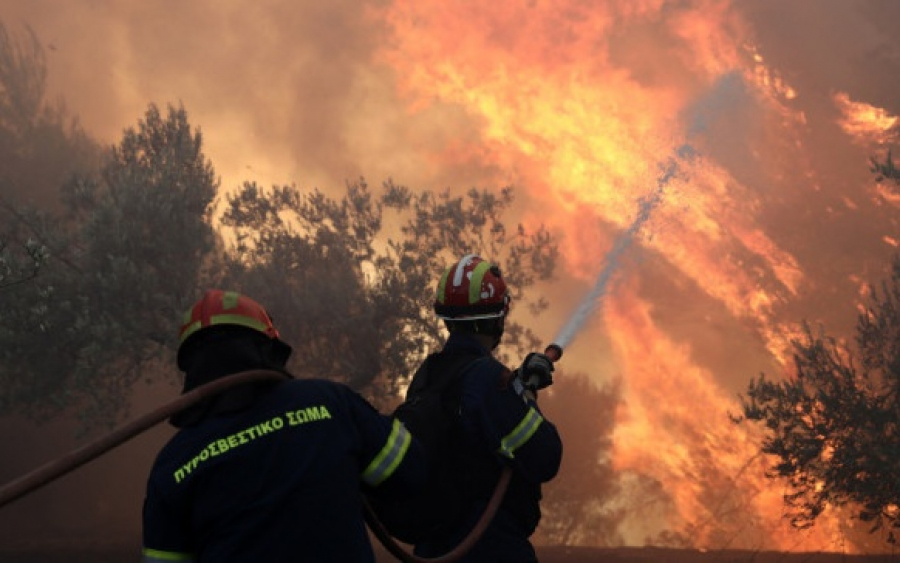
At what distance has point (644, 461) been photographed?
38.8 m

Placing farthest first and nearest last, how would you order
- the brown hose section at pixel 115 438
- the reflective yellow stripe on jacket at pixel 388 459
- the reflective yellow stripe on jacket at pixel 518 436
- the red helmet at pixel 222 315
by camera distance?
the reflective yellow stripe on jacket at pixel 518 436 → the reflective yellow stripe on jacket at pixel 388 459 → the red helmet at pixel 222 315 → the brown hose section at pixel 115 438

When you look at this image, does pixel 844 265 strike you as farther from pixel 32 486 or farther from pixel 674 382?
pixel 32 486

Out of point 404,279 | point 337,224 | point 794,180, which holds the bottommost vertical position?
point 404,279

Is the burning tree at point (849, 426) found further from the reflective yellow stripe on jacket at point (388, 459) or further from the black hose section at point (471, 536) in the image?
the reflective yellow stripe on jacket at point (388, 459)

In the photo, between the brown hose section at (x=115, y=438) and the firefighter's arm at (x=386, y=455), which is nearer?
the brown hose section at (x=115, y=438)

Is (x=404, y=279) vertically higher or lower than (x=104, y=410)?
higher

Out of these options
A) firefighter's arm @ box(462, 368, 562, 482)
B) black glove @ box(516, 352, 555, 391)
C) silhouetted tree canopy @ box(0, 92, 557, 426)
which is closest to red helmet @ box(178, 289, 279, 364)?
firefighter's arm @ box(462, 368, 562, 482)

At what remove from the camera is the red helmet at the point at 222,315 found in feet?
10.3

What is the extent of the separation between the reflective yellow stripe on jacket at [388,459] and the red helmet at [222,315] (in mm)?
704

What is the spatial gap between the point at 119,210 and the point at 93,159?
20440 millimetres

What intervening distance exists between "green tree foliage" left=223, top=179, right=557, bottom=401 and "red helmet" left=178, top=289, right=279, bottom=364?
1748cm

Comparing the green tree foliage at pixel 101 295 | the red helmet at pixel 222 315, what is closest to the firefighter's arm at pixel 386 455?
the red helmet at pixel 222 315

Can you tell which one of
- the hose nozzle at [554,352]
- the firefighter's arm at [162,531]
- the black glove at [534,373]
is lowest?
the firefighter's arm at [162,531]

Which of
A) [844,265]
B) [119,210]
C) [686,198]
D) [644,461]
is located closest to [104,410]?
[119,210]
